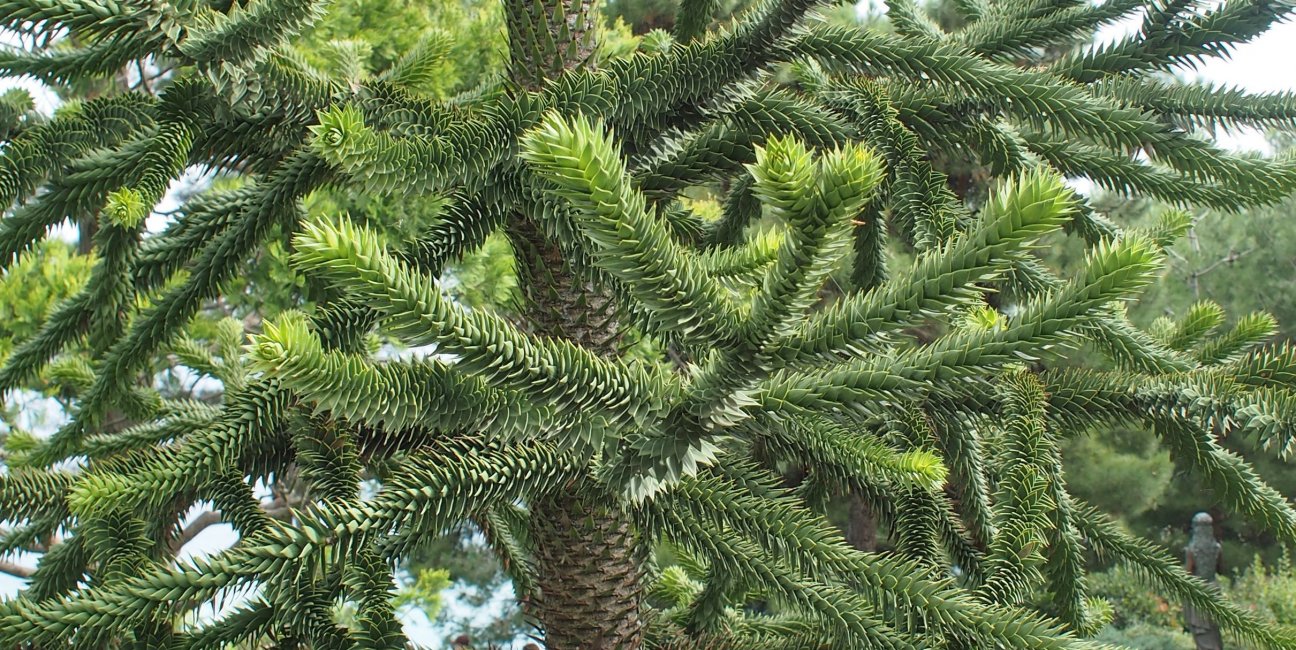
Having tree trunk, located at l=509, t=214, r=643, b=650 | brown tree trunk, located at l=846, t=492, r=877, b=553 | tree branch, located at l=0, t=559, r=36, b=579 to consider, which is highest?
tree trunk, located at l=509, t=214, r=643, b=650

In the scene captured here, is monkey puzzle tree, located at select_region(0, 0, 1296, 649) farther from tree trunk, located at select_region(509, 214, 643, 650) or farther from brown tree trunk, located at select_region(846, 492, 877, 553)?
brown tree trunk, located at select_region(846, 492, 877, 553)

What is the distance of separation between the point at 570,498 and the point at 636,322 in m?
0.30

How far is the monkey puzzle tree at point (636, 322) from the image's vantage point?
942mm

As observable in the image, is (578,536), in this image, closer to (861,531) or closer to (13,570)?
(13,570)

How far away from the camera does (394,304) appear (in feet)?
2.93

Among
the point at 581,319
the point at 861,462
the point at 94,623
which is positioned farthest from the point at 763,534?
the point at 94,623

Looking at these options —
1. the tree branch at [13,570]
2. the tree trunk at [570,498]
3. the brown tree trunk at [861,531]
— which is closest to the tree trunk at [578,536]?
the tree trunk at [570,498]

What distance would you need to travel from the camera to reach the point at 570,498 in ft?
4.97

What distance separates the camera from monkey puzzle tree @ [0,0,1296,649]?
94 centimetres

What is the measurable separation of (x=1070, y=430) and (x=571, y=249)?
0.86 m

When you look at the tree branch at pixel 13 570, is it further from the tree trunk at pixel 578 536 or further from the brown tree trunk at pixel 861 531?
the brown tree trunk at pixel 861 531

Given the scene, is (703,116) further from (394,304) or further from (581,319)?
(394,304)

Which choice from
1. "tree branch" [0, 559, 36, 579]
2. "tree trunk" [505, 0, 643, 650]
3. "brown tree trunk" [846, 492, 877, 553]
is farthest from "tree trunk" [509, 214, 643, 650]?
"brown tree trunk" [846, 492, 877, 553]

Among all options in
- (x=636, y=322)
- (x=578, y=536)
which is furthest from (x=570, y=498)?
(x=636, y=322)
